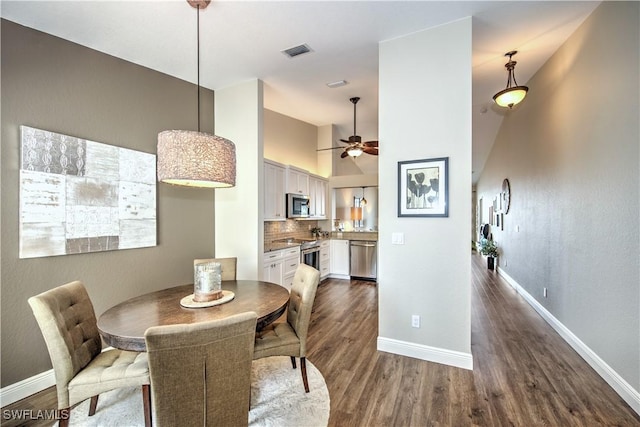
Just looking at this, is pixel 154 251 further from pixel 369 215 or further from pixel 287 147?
pixel 369 215

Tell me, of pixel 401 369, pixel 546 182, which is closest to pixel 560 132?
pixel 546 182

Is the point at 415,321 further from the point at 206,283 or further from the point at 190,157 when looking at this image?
the point at 190,157

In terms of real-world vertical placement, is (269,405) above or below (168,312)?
below

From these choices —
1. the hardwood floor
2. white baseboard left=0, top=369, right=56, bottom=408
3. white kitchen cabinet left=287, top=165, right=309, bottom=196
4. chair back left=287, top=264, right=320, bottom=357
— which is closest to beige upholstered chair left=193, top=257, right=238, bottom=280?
chair back left=287, top=264, right=320, bottom=357

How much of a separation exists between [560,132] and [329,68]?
287cm

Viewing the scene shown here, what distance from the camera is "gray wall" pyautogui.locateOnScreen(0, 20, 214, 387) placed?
7.30 ft

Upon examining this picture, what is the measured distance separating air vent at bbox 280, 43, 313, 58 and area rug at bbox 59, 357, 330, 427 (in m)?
3.25

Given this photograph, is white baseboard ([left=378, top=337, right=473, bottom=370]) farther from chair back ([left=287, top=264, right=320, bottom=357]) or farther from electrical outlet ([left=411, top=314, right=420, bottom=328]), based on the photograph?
chair back ([left=287, top=264, right=320, bottom=357])

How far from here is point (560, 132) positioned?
10.4ft

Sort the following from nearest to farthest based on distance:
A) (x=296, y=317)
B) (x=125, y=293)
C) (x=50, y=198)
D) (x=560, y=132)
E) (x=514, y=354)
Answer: (x=296, y=317), (x=50, y=198), (x=514, y=354), (x=125, y=293), (x=560, y=132)

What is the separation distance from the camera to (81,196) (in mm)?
2568

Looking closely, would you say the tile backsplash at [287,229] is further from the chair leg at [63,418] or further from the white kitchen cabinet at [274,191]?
the chair leg at [63,418]

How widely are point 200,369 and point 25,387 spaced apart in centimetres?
230

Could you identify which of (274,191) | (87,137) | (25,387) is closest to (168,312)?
(25,387)
